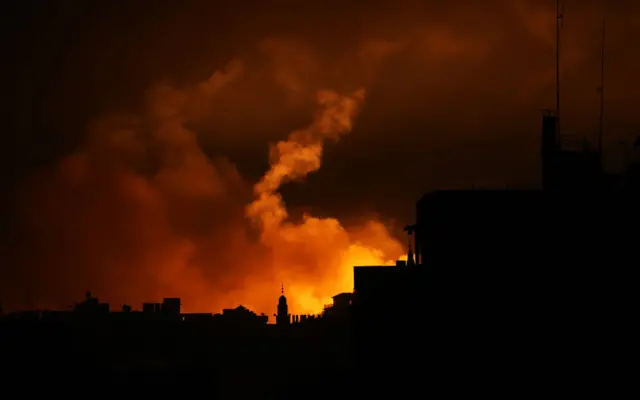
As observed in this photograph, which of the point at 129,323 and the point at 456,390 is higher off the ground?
the point at 129,323

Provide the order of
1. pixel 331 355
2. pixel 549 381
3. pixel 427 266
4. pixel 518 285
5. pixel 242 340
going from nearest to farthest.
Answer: pixel 549 381, pixel 518 285, pixel 427 266, pixel 331 355, pixel 242 340

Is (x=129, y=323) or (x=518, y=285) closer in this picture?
(x=518, y=285)

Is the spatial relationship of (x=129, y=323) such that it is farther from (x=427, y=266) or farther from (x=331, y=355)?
(x=427, y=266)

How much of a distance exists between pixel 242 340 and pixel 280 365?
1649 cm

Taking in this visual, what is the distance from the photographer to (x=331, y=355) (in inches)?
6767

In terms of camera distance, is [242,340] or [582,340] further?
[242,340]

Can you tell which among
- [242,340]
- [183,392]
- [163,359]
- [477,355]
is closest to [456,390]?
[477,355]

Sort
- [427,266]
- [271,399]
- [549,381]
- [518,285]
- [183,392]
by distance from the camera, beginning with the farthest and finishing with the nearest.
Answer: [271,399] < [183,392] < [427,266] < [518,285] < [549,381]

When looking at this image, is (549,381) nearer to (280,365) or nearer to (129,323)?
(280,365)

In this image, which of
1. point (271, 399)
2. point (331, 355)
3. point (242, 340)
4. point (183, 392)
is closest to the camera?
point (183, 392)

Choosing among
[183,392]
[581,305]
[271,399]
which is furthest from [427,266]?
[271,399]

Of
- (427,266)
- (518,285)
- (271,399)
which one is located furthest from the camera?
(271,399)

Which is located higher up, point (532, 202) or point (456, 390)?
point (532, 202)

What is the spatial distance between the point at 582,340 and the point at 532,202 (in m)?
11.4
